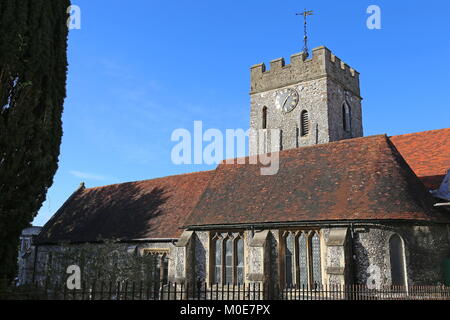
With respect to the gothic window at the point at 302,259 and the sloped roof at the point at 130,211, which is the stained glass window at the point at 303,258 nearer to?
the gothic window at the point at 302,259

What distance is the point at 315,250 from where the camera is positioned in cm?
1722

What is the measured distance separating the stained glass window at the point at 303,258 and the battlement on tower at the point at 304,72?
621 inches

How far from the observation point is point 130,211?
25016mm

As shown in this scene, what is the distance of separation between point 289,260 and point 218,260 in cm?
346

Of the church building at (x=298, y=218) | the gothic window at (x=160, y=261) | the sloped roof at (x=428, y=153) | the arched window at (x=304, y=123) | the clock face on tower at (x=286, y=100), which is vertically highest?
the clock face on tower at (x=286, y=100)

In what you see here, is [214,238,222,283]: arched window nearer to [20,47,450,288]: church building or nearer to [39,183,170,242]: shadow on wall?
[20,47,450,288]: church building

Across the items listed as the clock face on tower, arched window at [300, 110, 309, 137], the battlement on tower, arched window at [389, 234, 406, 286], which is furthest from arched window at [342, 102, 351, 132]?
arched window at [389, 234, 406, 286]

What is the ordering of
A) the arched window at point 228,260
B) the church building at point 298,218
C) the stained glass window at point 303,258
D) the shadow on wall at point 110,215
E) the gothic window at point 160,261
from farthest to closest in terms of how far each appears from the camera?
the shadow on wall at point 110,215, the gothic window at point 160,261, the arched window at point 228,260, the stained glass window at point 303,258, the church building at point 298,218

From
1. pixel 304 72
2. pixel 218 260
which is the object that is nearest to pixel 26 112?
pixel 218 260

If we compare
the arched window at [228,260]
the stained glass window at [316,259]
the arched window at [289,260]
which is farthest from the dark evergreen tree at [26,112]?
the stained glass window at [316,259]

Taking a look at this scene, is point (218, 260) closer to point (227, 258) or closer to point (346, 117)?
point (227, 258)

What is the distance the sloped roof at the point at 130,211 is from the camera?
22625mm

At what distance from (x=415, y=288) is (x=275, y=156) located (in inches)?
388
